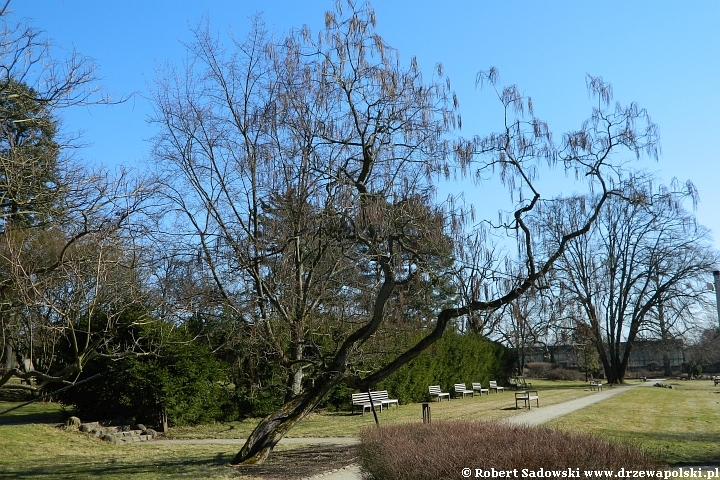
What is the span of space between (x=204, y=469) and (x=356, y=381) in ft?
11.4

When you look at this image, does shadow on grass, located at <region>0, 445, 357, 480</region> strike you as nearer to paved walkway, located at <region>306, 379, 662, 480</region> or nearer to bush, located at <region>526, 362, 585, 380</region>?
paved walkway, located at <region>306, 379, 662, 480</region>

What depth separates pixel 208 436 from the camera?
20.0m

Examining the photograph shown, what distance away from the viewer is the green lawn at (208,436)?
42.7ft

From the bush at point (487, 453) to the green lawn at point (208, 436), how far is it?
4.81m

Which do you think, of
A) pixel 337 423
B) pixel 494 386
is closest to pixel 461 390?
pixel 494 386

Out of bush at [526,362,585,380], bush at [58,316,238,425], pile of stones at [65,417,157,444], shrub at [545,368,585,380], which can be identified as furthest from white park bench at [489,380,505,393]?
pile of stones at [65,417,157,444]

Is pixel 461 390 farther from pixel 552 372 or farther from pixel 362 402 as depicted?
pixel 552 372

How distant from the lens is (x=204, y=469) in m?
13.1

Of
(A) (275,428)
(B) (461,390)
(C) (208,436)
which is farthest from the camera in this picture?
(B) (461,390)

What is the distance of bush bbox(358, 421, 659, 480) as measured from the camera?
6.05 metres

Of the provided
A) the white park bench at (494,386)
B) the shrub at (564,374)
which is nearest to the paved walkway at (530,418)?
the white park bench at (494,386)

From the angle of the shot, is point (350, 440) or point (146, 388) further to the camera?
point (146, 388)

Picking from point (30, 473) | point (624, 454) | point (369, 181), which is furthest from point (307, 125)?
point (624, 454)

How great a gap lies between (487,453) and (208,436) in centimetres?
1522
